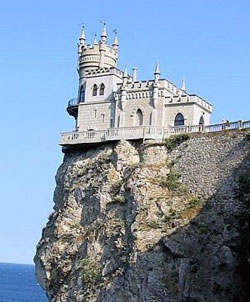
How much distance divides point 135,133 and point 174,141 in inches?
148

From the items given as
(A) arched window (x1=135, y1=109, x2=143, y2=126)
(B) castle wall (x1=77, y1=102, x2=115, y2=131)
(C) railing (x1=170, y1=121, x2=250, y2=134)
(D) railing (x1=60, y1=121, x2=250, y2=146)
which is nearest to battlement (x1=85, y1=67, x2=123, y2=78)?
(B) castle wall (x1=77, y1=102, x2=115, y2=131)

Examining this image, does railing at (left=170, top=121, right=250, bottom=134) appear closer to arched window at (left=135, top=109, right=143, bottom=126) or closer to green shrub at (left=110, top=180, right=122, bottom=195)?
arched window at (left=135, top=109, right=143, bottom=126)

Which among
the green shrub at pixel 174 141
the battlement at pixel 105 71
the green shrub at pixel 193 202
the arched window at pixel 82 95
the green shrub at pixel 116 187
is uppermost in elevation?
the battlement at pixel 105 71

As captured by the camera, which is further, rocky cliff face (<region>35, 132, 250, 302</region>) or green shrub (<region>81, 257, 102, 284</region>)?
green shrub (<region>81, 257, 102, 284</region>)

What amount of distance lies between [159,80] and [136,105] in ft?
9.47

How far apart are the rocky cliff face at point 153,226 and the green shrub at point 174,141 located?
174 millimetres

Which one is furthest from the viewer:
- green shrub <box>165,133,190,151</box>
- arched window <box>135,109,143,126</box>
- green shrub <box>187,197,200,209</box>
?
arched window <box>135,109,143,126</box>

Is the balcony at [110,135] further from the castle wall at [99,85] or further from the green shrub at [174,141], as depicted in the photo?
the castle wall at [99,85]

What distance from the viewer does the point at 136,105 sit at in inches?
2206

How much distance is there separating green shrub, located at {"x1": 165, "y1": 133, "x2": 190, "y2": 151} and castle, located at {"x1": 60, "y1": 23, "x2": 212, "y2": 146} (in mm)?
1467

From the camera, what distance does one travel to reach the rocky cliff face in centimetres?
4266

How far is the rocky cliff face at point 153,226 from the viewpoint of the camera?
140 feet

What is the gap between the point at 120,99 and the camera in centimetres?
5681

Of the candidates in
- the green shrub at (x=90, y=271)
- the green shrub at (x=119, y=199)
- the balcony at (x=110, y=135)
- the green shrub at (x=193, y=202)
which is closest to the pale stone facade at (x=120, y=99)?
the balcony at (x=110, y=135)
